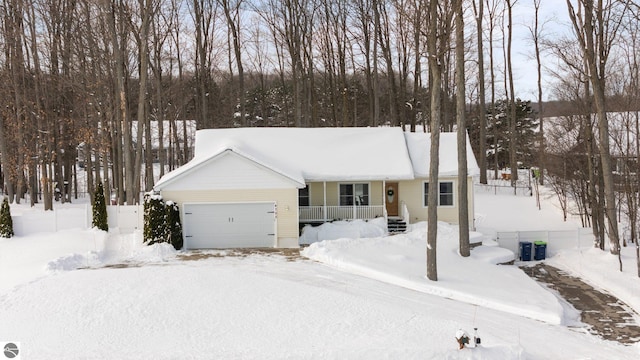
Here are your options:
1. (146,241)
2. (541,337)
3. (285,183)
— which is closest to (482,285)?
(541,337)

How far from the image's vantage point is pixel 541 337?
33.3 ft

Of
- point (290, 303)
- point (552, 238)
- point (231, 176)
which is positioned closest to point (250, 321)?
point (290, 303)

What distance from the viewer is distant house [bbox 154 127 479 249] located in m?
18.0

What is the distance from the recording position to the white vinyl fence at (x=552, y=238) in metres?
19.0

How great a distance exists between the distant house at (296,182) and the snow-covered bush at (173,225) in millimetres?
375

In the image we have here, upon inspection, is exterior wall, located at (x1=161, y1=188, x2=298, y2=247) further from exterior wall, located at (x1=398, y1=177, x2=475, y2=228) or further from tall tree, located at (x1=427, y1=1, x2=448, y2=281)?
tall tree, located at (x1=427, y1=1, x2=448, y2=281)

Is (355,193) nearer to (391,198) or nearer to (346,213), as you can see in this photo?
(346,213)

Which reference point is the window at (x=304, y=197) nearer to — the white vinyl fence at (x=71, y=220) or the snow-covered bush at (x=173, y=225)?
the snow-covered bush at (x=173, y=225)

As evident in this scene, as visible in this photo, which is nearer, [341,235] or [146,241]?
[146,241]

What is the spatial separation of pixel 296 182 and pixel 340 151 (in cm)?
419

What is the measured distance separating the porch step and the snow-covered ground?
1950mm

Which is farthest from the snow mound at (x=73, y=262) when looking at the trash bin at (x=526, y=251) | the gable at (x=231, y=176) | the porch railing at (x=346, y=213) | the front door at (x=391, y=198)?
the trash bin at (x=526, y=251)

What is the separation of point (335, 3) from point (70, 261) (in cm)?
2634

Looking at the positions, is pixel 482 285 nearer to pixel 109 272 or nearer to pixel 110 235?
pixel 109 272
